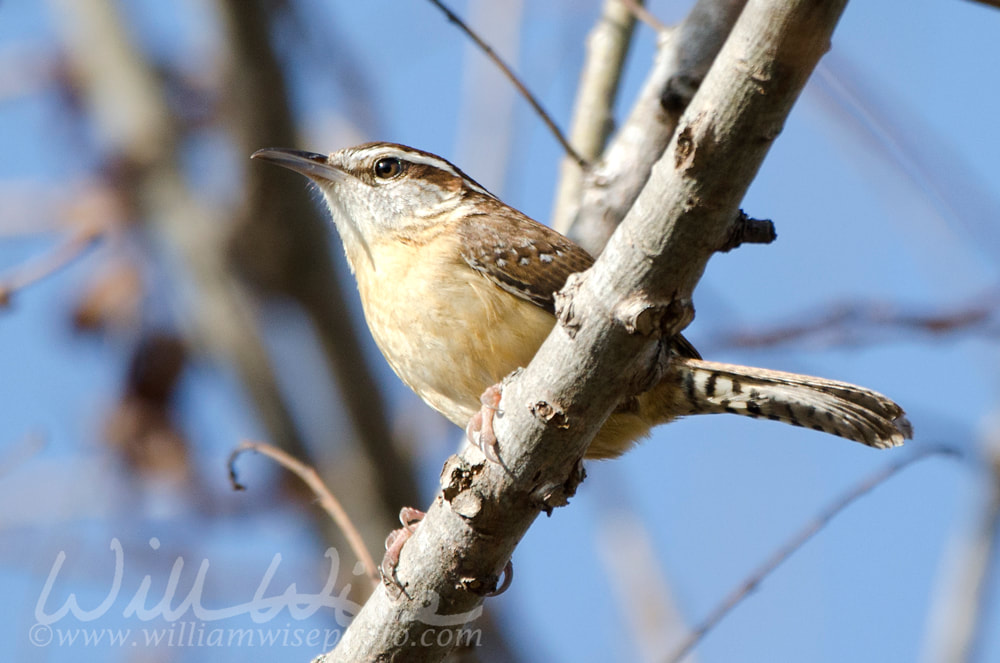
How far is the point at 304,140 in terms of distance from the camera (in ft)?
20.5

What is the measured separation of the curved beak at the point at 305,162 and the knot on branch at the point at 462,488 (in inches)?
91.4

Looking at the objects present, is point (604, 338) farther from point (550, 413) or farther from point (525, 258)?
point (525, 258)

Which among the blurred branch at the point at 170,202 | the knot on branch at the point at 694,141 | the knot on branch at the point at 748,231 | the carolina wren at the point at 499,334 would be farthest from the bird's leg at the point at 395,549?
the blurred branch at the point at 170,202

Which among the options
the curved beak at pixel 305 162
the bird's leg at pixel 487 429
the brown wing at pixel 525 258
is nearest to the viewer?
the bird's leg at pixel 487 429

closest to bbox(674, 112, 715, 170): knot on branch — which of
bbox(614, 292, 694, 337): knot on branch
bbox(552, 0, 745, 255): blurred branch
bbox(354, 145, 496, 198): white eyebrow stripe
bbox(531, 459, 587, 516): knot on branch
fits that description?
bbox(614, 292, 694, 337): knot on branch

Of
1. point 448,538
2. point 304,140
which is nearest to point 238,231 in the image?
point 304,140

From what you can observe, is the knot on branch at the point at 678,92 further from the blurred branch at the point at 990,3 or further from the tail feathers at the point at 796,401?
the blurred branch at the point at 990,3

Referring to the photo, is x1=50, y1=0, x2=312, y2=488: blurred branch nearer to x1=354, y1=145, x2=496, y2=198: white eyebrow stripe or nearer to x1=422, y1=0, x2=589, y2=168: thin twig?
x1=354, y1=145, x2=496, y2=198: white eyebrow stripe

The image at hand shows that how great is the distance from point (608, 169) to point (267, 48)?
2.67 metres

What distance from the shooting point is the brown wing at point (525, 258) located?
12.1 feet

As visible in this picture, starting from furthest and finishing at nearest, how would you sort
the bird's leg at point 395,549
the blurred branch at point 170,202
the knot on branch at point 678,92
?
1. the blurred branch at point 170,202
2. the knot on branch at point 678,92
3. the bird's leg at point 395,549

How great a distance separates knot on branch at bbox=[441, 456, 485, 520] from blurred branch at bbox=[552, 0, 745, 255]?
1.76 m

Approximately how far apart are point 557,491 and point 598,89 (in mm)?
2589

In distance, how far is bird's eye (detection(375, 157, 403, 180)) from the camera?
15.4 feet
